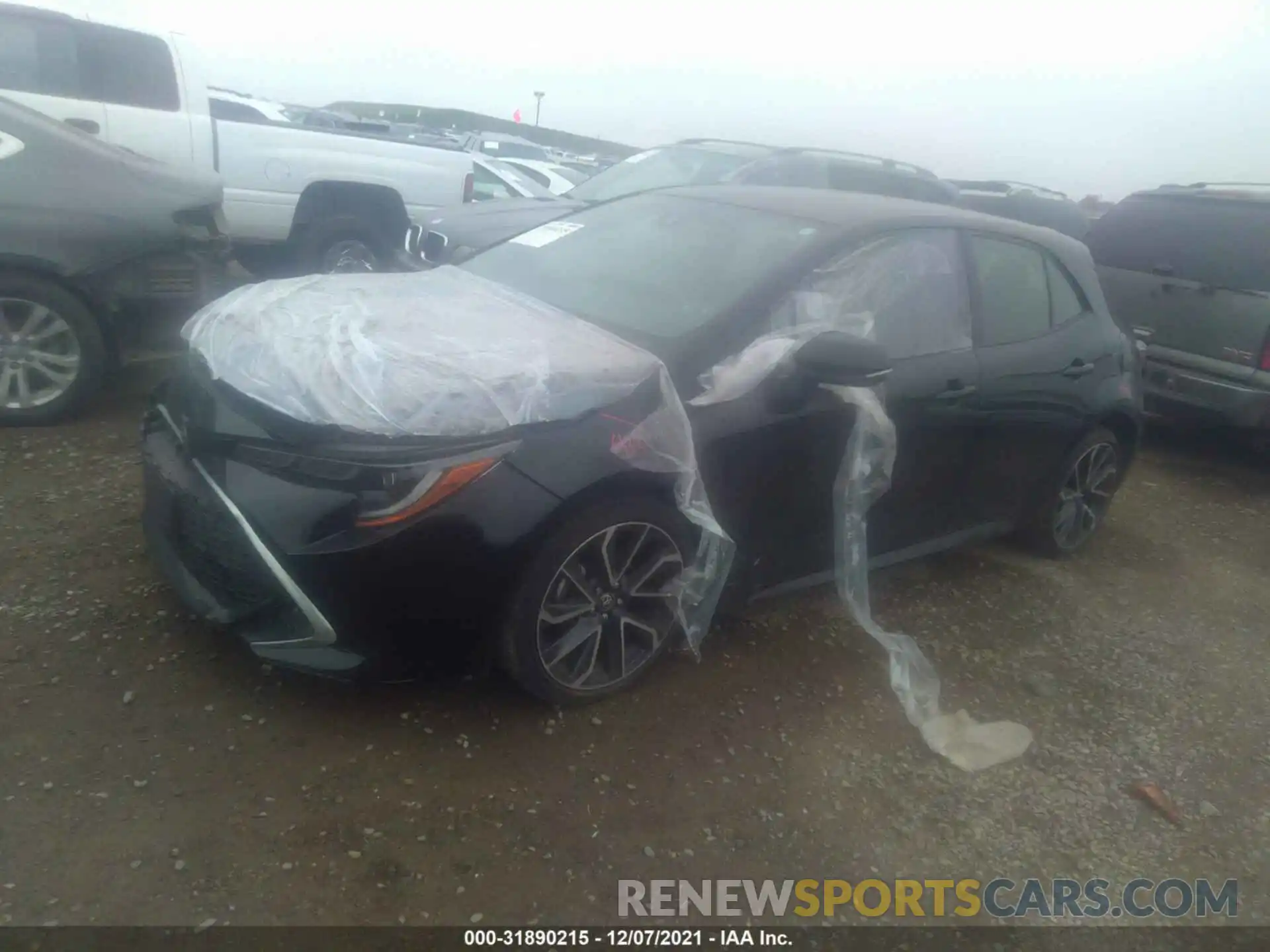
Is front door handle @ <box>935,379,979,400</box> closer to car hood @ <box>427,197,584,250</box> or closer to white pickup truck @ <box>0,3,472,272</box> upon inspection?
car hood @ <box>427,197,584,250</box>

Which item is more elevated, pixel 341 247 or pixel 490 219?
pixel 490 219

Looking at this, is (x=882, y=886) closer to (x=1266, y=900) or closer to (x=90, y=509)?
(x=1266, y=900)

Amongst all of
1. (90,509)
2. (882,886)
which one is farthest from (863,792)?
(90,509)

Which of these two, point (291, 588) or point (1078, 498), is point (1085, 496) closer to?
point (1078, 498)

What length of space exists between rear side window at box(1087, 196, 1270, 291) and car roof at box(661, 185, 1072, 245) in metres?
2.47

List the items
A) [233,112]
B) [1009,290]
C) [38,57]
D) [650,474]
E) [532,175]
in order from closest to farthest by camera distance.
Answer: [650,474] → [1009,290] → [38,57] → [233,112] → [532,175]

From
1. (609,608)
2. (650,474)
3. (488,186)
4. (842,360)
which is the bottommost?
(609,608)

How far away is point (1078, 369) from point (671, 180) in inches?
169

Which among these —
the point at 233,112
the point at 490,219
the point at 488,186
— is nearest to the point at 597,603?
the point at 490,219

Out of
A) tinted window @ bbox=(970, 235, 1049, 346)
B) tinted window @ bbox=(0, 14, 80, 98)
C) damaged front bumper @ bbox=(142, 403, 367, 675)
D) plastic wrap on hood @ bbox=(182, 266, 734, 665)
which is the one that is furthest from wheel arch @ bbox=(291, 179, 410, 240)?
tinted window @ bbox=(970, 235, 1049, 346)

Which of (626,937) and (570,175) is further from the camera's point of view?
(570,175)

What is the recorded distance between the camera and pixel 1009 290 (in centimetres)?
402

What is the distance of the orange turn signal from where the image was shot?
252 centimetres

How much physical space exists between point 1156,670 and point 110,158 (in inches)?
210
